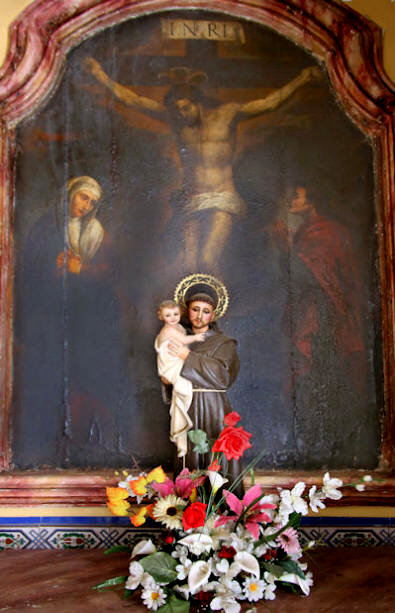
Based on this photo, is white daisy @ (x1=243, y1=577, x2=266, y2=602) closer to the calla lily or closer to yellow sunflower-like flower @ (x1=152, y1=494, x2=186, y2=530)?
the calla lily

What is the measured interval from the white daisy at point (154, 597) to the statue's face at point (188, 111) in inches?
117

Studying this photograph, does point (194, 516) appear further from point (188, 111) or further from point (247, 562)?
point (188, 111)

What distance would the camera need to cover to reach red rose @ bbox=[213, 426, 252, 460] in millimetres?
2520

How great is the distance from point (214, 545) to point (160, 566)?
0.82ft

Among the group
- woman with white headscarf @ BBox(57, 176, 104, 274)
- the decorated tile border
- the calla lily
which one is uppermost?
woman with white headscarf @ BBox(57, 176, 104, 274)

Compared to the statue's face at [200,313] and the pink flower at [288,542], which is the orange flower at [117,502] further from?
the statue's face at [200,313]

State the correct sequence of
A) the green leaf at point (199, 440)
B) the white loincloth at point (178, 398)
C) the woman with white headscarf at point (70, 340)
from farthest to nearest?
the woman with white headscarf at point (70, 340), the white loincloth at point (178, 398), the green leaf at point (199, 440)

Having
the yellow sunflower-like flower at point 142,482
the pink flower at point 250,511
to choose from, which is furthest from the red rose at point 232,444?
the yellow sunflower-like flower at point 142,482

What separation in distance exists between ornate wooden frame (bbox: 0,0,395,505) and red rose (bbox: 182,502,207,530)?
1.28 meters

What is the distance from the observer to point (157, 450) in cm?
370

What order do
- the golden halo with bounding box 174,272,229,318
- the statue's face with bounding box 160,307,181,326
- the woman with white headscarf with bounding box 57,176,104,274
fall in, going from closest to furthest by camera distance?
1. the statue's face with bounding box 160,307,181,326
2. the golden halo with bounding box 174,272,229,318
3. the woman with white headscarf with bounding box 57,176,104,274

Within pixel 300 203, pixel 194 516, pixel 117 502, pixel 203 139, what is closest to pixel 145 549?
pixel 117 502

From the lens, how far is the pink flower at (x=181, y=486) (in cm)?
266

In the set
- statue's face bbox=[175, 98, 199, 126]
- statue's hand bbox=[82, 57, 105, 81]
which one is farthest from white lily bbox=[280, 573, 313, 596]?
statue's hand bbox=[82, 57, 105, 81]
